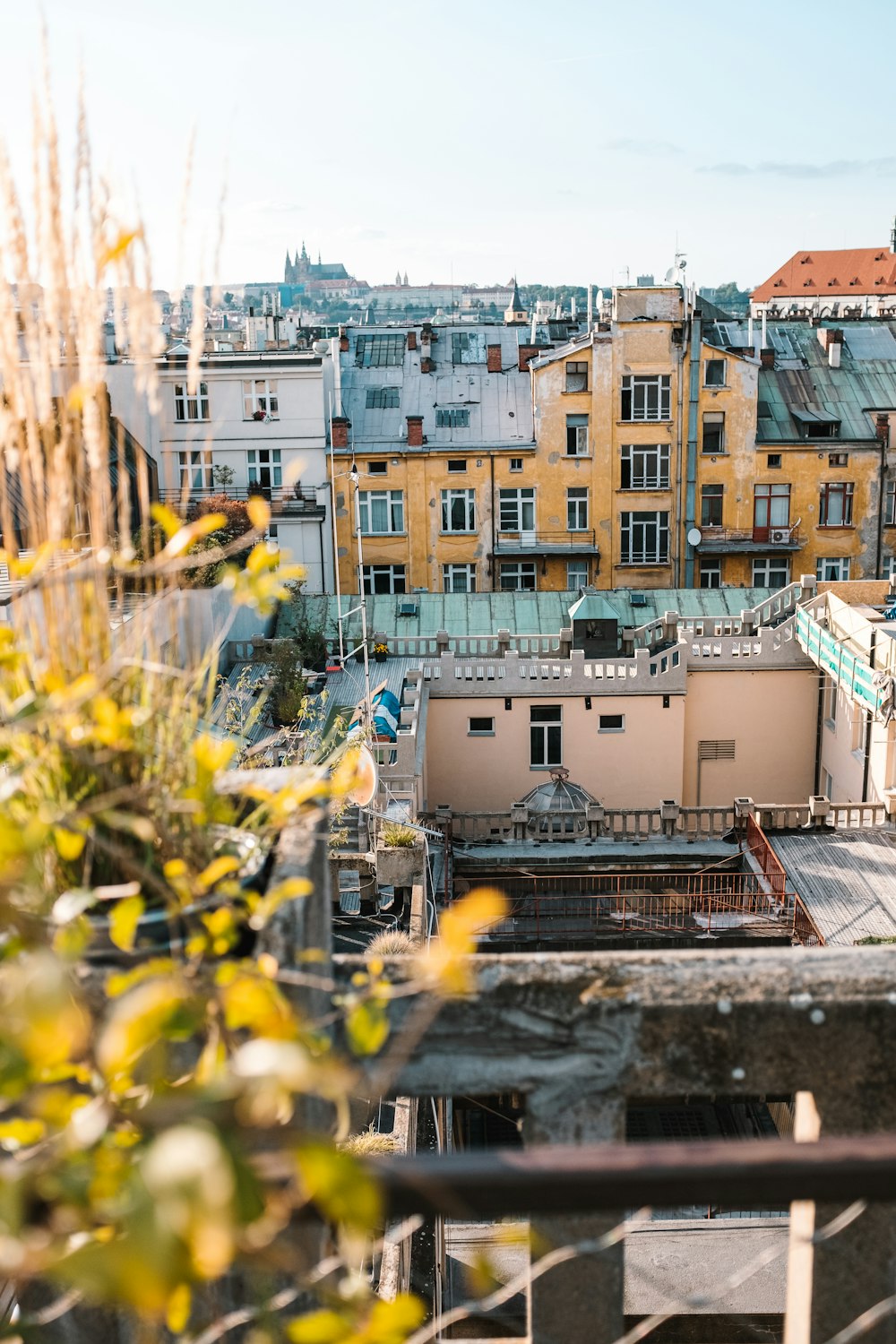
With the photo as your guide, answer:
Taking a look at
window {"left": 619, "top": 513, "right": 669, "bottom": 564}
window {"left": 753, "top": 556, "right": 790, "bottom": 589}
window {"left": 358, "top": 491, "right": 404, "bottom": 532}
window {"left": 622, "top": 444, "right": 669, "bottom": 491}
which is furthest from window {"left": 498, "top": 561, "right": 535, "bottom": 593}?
window {"left": 753, "top": 556, "right": 790, "bottom": 589}

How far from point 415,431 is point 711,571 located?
28.4 feet

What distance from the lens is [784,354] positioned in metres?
35.2

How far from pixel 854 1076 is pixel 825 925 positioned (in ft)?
48.3

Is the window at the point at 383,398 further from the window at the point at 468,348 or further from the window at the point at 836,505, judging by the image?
the window at the point at 836,505

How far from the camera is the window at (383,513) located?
1277 inches

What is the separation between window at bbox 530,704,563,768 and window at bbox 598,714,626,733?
757 mm

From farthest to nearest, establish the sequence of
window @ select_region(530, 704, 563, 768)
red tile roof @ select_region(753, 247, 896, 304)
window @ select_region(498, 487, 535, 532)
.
A: 1. red tile roof @ select_region(753, 247, 896, 304)
2. window @ select_region(498, 487, 535, 532)
3. window @ select_region(530, 704, 563, 768)

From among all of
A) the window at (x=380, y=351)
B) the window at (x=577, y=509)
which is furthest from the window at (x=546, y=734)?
the window at (x=380, y=351)

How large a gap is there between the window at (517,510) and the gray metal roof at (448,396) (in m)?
1.28

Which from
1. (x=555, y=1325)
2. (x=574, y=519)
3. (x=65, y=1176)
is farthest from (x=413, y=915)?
(x=574, y=519)

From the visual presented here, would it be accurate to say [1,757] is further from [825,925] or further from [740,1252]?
[825,925]

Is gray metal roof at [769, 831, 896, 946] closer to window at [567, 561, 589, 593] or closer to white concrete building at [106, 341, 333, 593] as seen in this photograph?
window at [567, 561, 589, 593]

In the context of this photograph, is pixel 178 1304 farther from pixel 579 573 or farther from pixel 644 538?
pixel 644 538

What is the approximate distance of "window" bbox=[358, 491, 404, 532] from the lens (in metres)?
32.4
